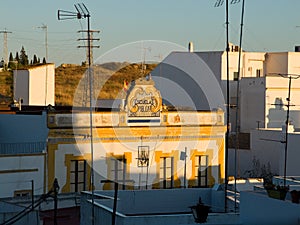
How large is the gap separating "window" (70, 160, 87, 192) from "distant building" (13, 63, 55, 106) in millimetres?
12330

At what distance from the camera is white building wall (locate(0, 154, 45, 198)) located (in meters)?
20.3

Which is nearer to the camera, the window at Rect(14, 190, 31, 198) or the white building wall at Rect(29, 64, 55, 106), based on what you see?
the window at Rect(14, 190, 31, 198)

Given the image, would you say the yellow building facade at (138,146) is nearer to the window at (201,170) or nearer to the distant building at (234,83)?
the window at (201,170)

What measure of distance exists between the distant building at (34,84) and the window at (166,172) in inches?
462

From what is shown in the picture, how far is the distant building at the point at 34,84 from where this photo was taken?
34.2m

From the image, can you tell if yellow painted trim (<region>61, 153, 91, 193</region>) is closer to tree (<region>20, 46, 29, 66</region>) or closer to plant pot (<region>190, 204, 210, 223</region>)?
plant pot (<region>190, 204, 210, 223</region>)

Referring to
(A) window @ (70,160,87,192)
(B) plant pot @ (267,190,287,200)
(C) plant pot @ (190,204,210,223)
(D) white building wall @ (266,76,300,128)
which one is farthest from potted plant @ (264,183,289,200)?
(D) white building wall @ (266,76,300,128)

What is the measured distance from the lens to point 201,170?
987 inches

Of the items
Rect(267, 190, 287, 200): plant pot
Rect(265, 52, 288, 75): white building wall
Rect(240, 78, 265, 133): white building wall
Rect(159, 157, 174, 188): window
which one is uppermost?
Rect(265, 52, 288, 75): white building wall

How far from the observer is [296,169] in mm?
25578

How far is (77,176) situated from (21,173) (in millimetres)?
2263

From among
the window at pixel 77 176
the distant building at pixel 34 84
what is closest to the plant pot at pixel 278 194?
the window at pixel 77 176

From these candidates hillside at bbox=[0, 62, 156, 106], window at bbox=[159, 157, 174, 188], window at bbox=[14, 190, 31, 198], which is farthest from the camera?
hillside at bbox=[0, 62, 156, 106]

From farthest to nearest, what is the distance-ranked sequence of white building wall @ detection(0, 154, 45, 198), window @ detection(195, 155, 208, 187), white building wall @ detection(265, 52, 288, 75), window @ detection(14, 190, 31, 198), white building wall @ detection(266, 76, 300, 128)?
white building wall @ detection(265, 52, 288, 75) < white building wall @ detection(266, 76, 300, 128) < window @ detection(195, 155, 208, 187) < window @ detection(14, 190, 31, 198) < white building wall @ detection(0, 154, 45, 198)
